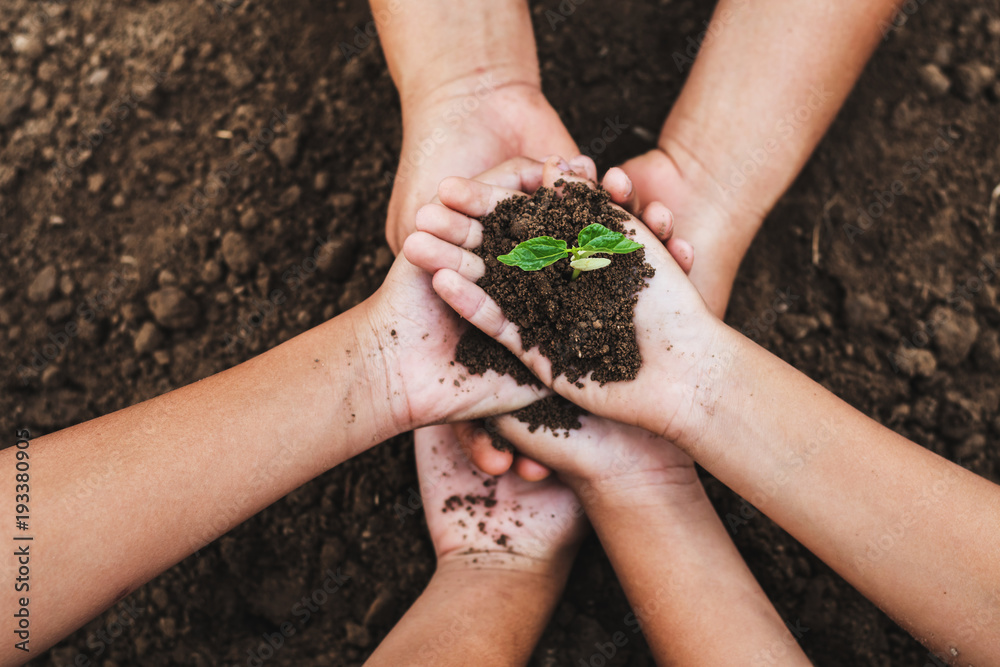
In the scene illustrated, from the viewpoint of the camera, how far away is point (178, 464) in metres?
1.61

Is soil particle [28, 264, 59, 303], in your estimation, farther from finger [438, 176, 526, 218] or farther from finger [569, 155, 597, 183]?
finger [569, 155, 597, 183]


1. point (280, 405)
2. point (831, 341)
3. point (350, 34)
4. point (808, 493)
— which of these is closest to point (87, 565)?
point (280, 405)

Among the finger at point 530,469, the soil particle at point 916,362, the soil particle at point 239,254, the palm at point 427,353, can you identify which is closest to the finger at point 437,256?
the palm at point 427,353

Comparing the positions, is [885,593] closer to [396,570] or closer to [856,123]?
[396,570]

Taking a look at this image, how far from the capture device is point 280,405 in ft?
5.72

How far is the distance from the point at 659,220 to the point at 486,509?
108 cm

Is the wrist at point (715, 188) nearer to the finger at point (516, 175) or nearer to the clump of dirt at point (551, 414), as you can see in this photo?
the finger at point (516, 175)

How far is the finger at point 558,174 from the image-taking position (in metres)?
1.87

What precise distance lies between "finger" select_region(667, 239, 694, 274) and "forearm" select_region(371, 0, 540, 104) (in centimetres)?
87

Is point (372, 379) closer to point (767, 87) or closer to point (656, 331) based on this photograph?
point (656, 331)

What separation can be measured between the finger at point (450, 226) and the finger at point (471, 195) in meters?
0.02

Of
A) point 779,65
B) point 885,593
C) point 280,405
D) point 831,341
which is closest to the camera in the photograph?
point 885,593

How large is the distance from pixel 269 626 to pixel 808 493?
1.82 meters

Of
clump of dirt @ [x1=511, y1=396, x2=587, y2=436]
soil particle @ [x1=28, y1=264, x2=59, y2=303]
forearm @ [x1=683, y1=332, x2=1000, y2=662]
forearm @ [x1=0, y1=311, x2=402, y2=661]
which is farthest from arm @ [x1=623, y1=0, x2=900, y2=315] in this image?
soil particle @ [x1=28, y1=264, x2=59, y2=303]
